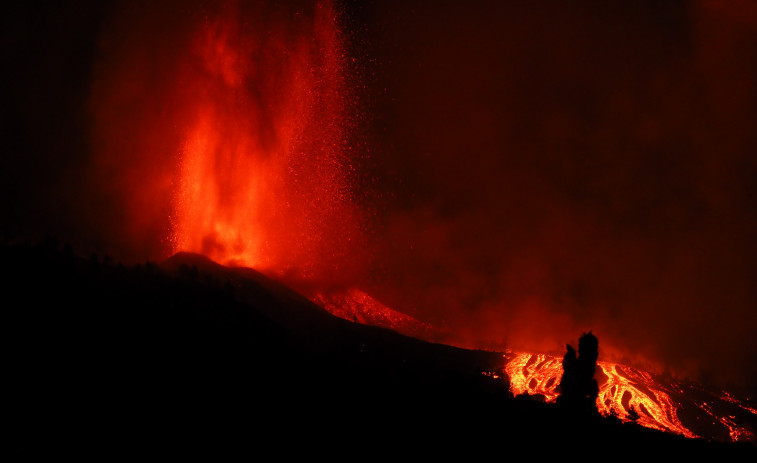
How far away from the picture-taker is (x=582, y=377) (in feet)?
224

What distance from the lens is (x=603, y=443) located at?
5350 cm

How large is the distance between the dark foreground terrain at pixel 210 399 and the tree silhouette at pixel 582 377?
10.7ft

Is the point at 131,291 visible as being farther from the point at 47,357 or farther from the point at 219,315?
the point at 47,357

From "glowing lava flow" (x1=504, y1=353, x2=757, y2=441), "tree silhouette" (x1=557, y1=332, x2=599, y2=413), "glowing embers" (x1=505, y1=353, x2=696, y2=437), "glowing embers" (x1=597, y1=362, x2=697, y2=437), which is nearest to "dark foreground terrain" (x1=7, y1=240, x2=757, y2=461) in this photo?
"tree silhouette" (x1=557, y1=332, x2=599, y2=413)

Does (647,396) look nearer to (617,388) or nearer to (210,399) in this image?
(617,388)

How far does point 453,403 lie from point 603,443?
1374cm

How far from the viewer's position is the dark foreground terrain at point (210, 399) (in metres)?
47.8

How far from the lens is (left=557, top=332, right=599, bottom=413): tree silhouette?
220 feet

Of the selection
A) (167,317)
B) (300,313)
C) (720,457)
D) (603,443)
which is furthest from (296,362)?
(300,313)

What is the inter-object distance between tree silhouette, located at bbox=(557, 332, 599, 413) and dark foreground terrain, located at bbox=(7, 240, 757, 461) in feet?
10.7

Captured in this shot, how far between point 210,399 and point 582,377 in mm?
37765

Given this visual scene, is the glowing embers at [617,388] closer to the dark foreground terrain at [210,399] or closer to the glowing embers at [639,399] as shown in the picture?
the glowing embers at [639,399]

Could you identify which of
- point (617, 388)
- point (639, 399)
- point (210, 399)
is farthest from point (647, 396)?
point (210, 399)

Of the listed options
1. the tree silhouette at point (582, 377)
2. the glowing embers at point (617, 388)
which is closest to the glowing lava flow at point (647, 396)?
the glowing embers at point (617, 388)
